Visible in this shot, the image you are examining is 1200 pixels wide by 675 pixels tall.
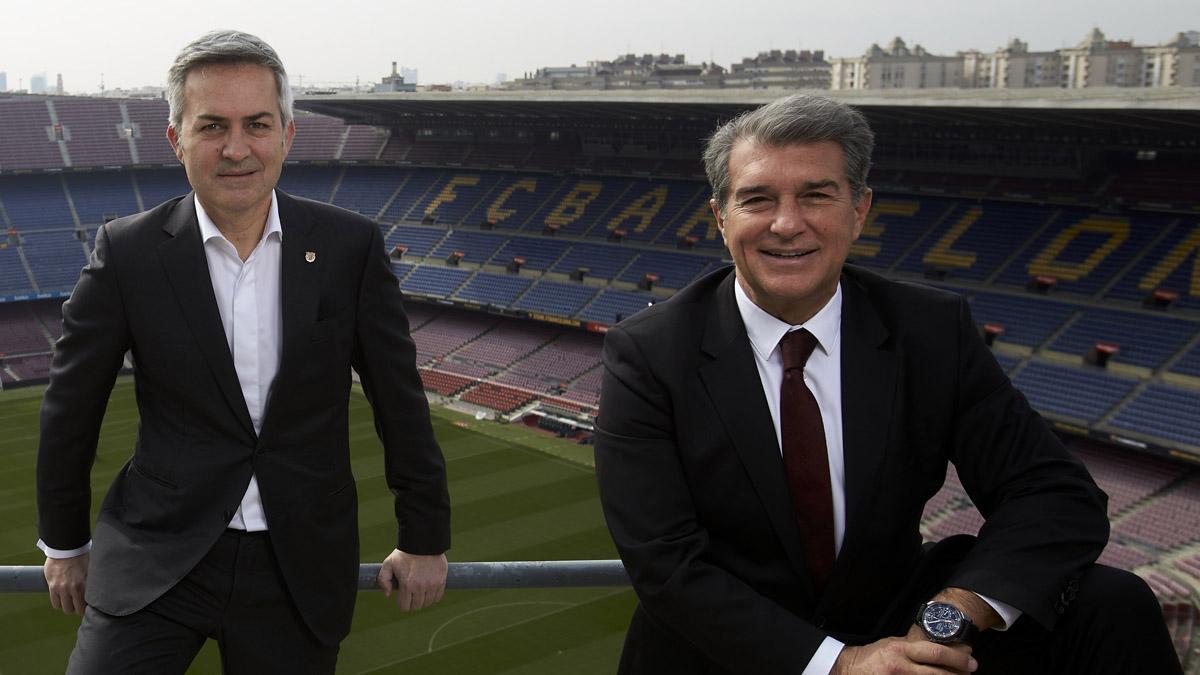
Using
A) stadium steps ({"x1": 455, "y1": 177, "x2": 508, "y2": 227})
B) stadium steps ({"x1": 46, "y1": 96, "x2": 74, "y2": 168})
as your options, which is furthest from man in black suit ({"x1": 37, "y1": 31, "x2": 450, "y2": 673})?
stadium steps ({"x1": 46, "y1": 96, "x2": 74, "y2": 168})

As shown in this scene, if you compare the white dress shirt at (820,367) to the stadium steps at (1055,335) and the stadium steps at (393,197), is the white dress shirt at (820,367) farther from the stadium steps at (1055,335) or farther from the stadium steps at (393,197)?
the stadium steps at (393,197)

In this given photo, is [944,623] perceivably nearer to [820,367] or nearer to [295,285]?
[820,367]

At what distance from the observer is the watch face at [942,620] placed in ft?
8.22

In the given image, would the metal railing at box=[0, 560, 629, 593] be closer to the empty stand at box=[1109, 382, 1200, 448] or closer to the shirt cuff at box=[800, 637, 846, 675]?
the shirt cuff at box=[800, 637, 846, 675]

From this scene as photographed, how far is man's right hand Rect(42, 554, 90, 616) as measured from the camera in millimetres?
A: 3326

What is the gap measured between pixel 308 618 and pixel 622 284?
36.9 metres

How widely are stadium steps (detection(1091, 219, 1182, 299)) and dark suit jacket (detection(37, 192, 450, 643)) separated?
1194 inches

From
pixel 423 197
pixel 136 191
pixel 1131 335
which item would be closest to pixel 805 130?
pixel 1131 335

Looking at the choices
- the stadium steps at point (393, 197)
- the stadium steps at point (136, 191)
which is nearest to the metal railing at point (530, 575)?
the stadium steps at point (393, 197)

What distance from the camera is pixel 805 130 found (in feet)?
9.07

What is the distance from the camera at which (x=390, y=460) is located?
3.53m

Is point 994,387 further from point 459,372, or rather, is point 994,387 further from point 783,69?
point 783,69

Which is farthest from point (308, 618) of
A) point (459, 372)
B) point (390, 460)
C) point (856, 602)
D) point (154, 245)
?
point (459, 372)

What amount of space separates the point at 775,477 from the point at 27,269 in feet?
166
